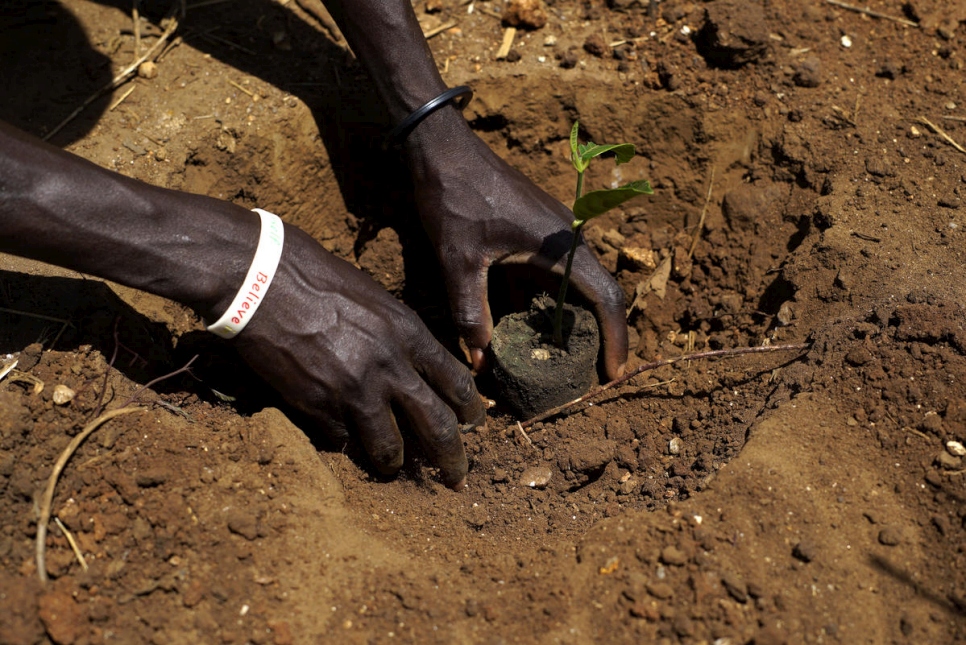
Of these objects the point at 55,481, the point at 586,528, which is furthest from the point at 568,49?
the point at 55,481

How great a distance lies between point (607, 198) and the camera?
1807 mm

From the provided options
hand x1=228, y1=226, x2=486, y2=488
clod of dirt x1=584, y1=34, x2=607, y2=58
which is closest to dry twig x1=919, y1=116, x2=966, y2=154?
clod of dirt x1=584, y1=34, x2=607, y2=58

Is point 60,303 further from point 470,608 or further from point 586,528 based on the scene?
point 586,528

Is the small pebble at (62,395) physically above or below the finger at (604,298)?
above

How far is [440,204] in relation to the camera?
2.40m

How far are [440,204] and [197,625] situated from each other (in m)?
1.39

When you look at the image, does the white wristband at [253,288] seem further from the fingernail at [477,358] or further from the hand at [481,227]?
the fingernail at [477,358]

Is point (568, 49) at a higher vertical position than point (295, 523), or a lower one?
higher

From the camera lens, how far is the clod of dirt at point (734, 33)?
109 inches

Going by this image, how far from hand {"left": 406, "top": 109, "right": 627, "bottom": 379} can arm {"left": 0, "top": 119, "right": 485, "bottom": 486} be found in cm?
26

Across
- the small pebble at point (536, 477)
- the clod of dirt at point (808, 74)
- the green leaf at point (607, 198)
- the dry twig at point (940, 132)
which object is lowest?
the small pebble at point (536, 477)

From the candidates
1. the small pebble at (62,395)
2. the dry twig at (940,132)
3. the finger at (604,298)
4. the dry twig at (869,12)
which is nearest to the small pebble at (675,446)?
the finger at (604,298)

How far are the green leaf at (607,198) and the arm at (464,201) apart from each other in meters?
0.46

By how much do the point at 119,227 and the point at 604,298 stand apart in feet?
4.64
